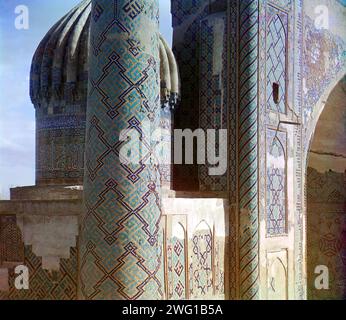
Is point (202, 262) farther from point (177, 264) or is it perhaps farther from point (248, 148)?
point (248, 148)

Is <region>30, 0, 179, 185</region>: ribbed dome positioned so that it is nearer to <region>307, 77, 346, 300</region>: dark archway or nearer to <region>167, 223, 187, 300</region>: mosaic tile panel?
<region>167, 223, 187, 300</region>: mosaic tile panel

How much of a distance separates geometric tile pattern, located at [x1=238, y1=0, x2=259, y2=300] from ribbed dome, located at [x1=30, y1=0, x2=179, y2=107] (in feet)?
3.76

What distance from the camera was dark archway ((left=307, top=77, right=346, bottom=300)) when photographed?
27.4 ft

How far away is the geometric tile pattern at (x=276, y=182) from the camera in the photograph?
5953 millimetres

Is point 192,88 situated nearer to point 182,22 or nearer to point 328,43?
point 182,22

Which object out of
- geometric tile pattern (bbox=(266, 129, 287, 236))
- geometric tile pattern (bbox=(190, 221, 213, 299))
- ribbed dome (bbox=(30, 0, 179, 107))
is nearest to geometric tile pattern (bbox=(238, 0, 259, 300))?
geometric tile pattern (bbox=(266, 129, 287, 236))

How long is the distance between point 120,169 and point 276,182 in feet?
9.84

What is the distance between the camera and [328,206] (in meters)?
8.41

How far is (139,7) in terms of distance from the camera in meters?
3.69

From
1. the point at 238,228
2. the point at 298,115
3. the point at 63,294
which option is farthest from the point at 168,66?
the point at 63,294

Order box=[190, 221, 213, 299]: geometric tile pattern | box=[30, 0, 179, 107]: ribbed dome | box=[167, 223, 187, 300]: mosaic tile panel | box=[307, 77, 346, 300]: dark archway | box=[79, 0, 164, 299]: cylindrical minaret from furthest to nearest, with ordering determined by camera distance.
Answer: box=[307, 77, 346, 300]: dark archway → box=[30, 0, 179, 107]: ribbed dome → box=[190, 221, 213, 299]: geometric tile pattern → box=[167, 223, 187, 300]: mosaic tile panel → box=[79, 0, 164, 299]: cylindrical minaret

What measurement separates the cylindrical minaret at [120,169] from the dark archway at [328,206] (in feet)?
17.0

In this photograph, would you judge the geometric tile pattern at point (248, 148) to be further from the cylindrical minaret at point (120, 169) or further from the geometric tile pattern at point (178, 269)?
the cylindrical minaret at point (120, 169)

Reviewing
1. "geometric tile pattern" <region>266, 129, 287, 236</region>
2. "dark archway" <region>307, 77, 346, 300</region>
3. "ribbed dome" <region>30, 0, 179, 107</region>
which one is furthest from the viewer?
"dark archway" <region>307, 77, 346, 300</region>
